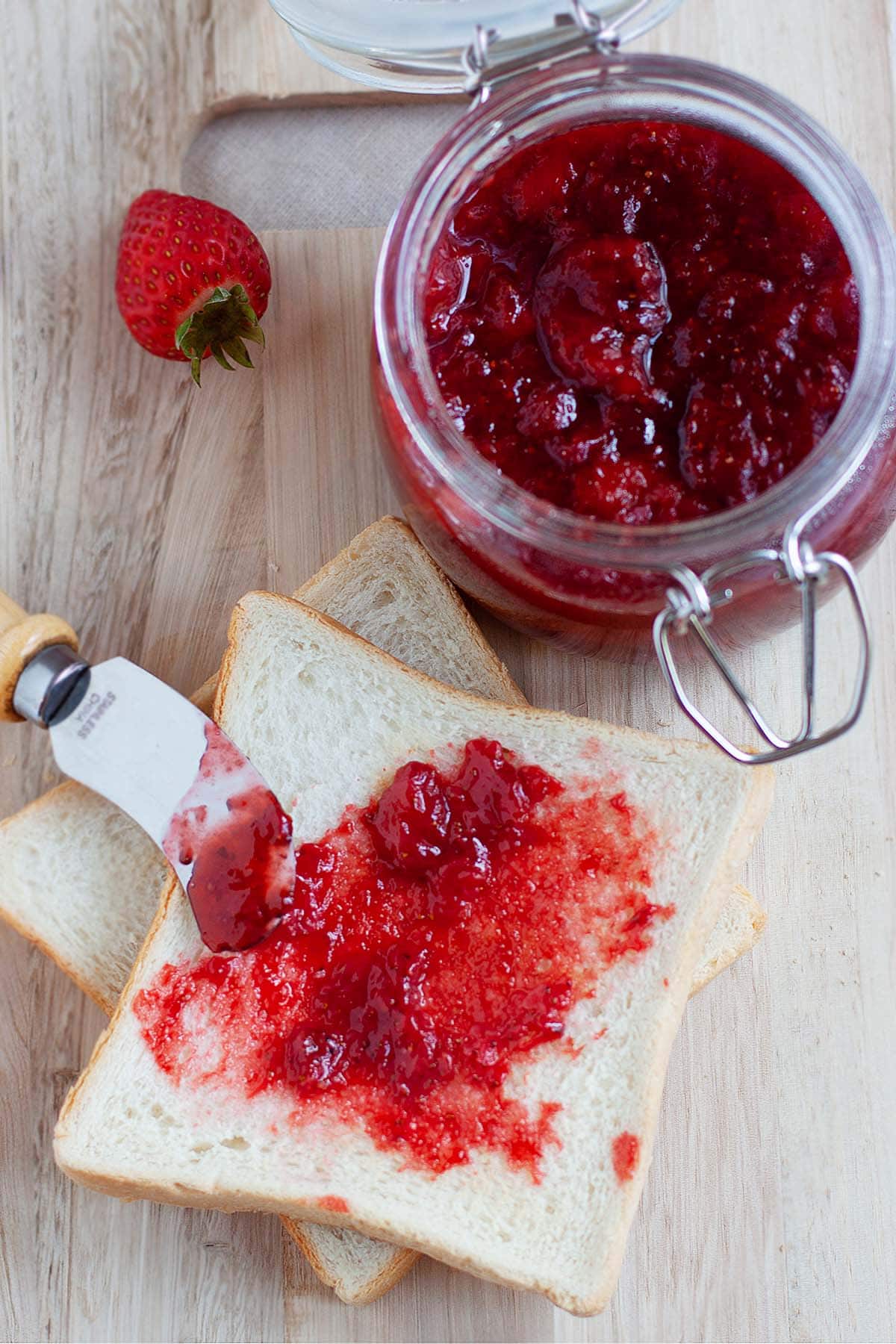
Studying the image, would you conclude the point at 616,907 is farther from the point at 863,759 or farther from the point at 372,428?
the point at 372,428

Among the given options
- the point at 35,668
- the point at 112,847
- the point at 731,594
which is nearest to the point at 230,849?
the point at 112,847

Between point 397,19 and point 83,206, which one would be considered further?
point 83,206

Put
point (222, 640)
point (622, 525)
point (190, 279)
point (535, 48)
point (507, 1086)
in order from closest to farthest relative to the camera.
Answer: point (622, 525), point (535, 48), point (507, 1086), point (190, 279), point (222, 640)

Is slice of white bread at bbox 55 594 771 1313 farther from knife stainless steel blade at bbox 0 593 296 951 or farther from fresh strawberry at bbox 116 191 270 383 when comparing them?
fresh strawberry at bbox 116 191 270 383

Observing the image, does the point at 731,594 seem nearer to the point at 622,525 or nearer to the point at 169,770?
the point at 622,525

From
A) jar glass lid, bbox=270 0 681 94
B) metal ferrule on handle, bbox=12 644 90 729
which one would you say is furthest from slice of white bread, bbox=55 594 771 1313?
jar glass lid, bbox=270 0 681 94

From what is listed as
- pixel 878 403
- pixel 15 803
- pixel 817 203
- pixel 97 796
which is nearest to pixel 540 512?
pixel 878 403
